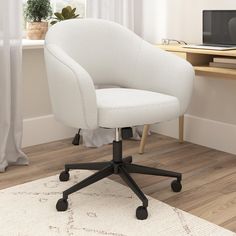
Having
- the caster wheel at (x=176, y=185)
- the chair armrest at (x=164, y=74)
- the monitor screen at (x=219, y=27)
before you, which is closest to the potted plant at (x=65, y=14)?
the chair armrest at (x=164, y=74)

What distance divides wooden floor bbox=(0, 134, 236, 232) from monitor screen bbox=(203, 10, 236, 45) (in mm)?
756

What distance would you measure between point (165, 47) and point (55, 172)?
1076 mm

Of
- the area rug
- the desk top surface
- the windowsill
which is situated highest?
the windowsill

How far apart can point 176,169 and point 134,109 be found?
80 cm

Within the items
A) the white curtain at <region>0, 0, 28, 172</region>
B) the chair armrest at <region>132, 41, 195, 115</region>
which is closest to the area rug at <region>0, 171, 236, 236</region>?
the white curtain at <region>0, 0, 28, 172</region>

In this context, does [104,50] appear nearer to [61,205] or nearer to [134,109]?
[134,109]

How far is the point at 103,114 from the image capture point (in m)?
2.02

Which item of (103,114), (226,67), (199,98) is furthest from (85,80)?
(199,98)

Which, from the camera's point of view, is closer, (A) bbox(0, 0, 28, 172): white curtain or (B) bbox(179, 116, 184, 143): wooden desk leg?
(A) bbox(0, 0, 28, 172): white curtain

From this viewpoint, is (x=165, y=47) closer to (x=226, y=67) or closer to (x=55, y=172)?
(x=226, y=67)

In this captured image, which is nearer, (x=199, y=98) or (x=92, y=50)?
(x=92, y=50)

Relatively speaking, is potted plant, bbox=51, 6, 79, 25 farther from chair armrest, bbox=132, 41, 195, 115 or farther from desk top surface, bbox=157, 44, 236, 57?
chair armrest, bbox=132, 41, 195, 115

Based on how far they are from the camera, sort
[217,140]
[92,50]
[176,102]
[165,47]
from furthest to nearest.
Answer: [217,140], [165,47], [92,50], [176,102]

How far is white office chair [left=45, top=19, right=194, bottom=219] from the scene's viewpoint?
201 centimetres
